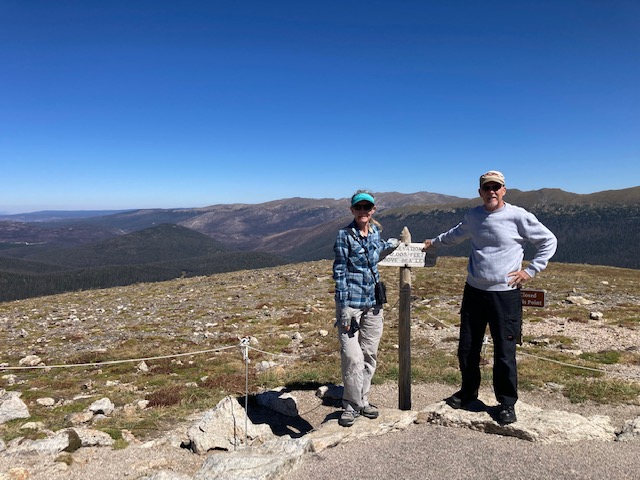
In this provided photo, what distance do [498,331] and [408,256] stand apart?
2161 mm

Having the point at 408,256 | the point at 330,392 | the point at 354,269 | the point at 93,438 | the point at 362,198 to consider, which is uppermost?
the point at 362,198

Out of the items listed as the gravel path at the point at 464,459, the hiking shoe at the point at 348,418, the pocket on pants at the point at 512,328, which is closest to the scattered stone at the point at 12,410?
the gravel path at the point at 464,459

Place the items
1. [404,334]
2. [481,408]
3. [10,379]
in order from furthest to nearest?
[10,379] → [404,334] → [481,408]

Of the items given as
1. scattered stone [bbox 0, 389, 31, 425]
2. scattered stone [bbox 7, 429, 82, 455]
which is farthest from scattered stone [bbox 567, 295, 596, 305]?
scattered stone [bbox 0, 389, 31, 425]

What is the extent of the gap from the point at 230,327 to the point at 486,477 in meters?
16.2

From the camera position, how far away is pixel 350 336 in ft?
24.3

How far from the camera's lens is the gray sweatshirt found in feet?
21.9

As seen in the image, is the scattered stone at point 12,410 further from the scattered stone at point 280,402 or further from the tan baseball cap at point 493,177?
the tan baseball cap at point 493,177

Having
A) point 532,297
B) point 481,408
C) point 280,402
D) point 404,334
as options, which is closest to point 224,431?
point 280,402

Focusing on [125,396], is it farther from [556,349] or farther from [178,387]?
[556,349]

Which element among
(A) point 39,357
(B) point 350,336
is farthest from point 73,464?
(A) point 39,357

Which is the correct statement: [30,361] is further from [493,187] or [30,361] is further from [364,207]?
[493,187]

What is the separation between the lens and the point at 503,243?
22.3 feet

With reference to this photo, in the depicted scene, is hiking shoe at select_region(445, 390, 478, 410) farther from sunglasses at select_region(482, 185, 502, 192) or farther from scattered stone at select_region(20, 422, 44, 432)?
scattered stone at select_region(20, 422, 44, 432)
